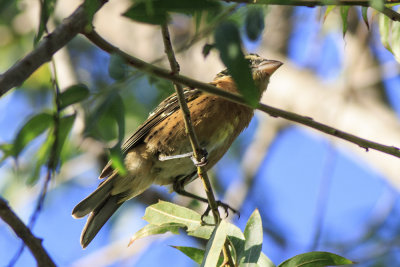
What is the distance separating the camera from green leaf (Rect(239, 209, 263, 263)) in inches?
107

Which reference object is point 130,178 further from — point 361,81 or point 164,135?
point 361,81

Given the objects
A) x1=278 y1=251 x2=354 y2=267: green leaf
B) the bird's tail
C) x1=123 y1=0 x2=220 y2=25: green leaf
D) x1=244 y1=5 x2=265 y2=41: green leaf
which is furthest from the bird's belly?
x1=123 y1=0 x2=220 y2=25: green leaf

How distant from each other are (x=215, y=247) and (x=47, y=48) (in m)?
1.25

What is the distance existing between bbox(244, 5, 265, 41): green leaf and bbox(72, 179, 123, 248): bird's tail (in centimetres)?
251

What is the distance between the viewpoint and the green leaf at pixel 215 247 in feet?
8.26

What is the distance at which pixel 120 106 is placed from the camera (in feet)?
6.35

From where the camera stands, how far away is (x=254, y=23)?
2172 mm

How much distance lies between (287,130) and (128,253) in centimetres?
331

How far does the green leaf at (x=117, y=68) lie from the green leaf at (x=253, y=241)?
124 centimetres

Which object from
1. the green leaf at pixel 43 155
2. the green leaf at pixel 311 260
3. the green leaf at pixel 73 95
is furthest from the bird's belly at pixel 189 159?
the green leaf at pixel 73 95

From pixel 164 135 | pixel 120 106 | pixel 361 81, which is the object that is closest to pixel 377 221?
pixel 361 81

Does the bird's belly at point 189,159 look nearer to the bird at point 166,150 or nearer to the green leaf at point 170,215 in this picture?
the bird at point 166,150

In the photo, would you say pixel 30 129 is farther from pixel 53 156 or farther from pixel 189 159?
pixel 189 159

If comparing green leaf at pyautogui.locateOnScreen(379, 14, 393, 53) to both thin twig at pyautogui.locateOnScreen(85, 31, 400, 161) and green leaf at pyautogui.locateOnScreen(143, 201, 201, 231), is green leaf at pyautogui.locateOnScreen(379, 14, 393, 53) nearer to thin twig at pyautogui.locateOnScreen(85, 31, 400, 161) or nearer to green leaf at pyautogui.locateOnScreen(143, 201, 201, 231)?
thin twig at pyautogui.locateOnScreen(85, 31, 400, 161)
